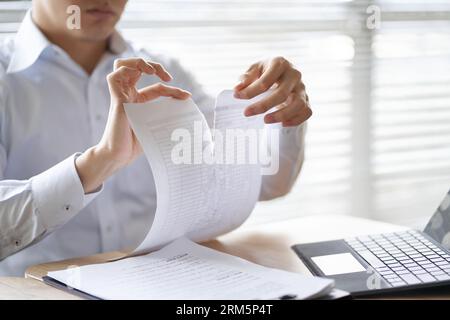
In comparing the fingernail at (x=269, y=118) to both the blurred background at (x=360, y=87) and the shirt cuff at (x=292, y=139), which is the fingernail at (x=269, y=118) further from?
the blurred background at (x=360, y=87)

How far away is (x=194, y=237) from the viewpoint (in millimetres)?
930

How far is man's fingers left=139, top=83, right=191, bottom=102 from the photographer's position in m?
0.84

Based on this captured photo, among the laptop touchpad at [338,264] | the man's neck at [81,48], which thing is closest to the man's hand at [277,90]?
the laptop touchpad at [338,264]

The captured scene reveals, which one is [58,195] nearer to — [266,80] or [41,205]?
[41,205]

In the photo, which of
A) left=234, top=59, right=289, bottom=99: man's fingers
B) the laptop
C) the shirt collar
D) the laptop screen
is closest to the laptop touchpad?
the laptop

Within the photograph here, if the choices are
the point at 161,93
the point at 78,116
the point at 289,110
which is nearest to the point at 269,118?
the point at 289,110

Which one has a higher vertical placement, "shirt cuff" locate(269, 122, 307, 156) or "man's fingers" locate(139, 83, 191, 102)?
"man's fingers" locate(139, 83, 191, 102)

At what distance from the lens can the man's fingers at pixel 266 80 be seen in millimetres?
899

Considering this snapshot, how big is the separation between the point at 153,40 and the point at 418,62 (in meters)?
0.89

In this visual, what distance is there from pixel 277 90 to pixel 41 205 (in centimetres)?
36

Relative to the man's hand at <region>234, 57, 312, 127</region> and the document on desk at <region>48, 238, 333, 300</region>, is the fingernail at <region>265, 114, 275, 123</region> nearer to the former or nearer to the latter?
the man's hand at <region>234, 57, 312, 127</region>

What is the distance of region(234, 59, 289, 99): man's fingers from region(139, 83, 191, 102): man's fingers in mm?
90
